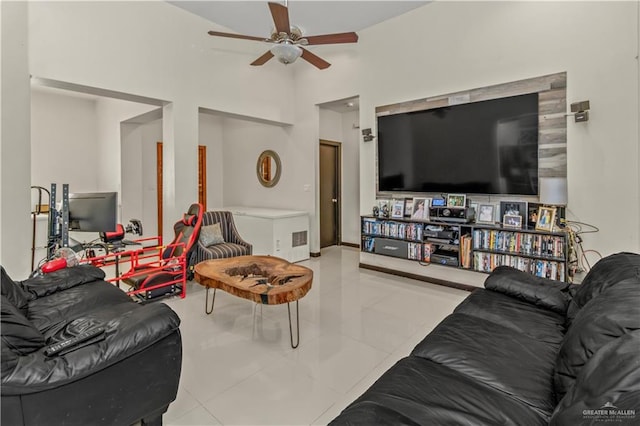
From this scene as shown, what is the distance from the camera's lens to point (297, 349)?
2.72m

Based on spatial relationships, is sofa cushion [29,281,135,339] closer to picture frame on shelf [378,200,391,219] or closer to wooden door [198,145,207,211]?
picture frame on shelf [378,200,391,219]

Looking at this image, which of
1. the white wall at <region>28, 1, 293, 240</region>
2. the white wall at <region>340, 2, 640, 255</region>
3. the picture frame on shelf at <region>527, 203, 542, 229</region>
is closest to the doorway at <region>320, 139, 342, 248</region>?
the white wall at <region>28, 1, 293, 240</region>

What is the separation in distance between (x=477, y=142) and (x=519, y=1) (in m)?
1.63

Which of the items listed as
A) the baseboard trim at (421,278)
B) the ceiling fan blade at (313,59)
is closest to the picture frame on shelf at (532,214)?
the baseboard trim at (421,278)

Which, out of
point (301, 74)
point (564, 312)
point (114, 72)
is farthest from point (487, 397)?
point (301, 74)

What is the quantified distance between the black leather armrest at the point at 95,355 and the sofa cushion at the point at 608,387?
1.68 metres

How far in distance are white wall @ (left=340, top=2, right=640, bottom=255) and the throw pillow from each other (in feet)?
11.5

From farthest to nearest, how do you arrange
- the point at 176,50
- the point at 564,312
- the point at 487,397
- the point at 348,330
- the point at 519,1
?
the point at 176,50 → the point at 519,1 → the point at 348,330 → the point at 564,312 → the point at 487,397

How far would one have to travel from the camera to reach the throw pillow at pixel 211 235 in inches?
180

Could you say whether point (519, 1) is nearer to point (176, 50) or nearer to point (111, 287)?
point (176, 50)

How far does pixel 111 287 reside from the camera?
2717 mm

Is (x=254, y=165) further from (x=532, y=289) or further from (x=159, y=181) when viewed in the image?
(x=532, y=289)

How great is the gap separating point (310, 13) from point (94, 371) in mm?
4870

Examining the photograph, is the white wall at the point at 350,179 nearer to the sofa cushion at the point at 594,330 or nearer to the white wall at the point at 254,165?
the white wall at the point at 254,165
